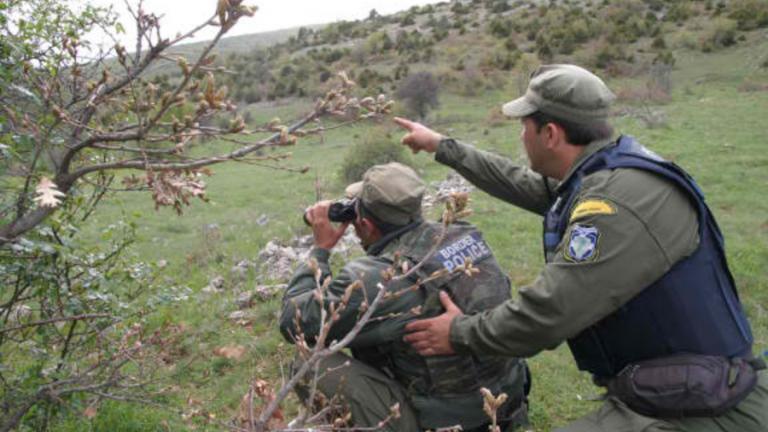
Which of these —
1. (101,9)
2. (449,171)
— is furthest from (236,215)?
(101,9)

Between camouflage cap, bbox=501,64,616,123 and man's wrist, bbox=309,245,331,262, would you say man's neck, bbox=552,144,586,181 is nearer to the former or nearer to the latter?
camouflage cap, bbox=501,64,616,123

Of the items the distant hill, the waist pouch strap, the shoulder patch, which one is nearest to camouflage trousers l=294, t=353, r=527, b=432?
the shoulder patch

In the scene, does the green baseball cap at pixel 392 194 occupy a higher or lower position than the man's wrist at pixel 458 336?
higher

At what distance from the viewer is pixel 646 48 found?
81.0 ft

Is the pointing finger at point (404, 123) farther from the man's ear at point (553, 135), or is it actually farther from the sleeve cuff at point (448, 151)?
the man's ear at point (553, 135)

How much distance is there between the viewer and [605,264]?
2.12 meters

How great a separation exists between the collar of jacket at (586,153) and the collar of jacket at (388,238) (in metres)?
0.71

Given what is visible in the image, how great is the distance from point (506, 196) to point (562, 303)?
129cm

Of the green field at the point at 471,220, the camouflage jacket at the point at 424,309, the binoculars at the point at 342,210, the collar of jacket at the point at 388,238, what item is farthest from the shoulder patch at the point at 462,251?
the green field at the point at 471,220

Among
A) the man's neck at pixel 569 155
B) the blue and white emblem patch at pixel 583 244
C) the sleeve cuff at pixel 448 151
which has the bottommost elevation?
the blue and white emblem patch at pixel 583 244

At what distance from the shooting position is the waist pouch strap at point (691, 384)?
216 centimetres

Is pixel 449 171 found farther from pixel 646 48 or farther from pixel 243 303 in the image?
pixel 646 48

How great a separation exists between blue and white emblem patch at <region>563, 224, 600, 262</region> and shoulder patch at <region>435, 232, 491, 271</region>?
561 millimetres

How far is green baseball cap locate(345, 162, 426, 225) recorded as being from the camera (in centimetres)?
286
